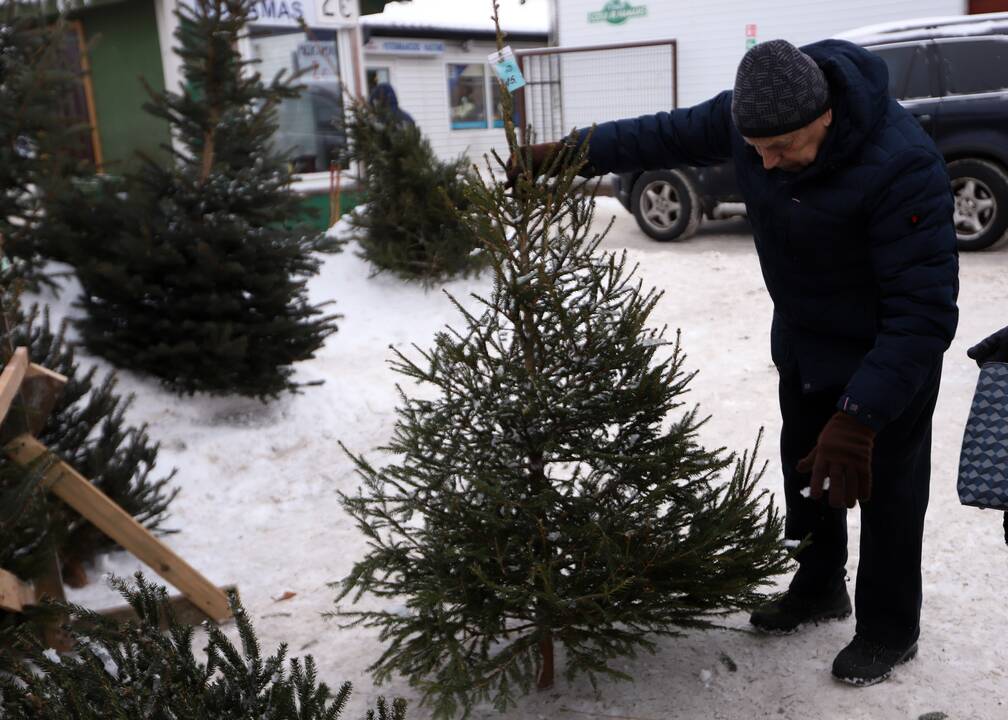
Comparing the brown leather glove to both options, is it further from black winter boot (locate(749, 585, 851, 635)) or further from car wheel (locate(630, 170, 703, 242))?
car wheel (locate(630, 170, 703, 242))

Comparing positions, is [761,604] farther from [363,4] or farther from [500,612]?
[363,4]

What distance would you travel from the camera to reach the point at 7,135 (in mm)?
5840

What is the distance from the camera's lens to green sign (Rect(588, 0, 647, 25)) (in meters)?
17.4

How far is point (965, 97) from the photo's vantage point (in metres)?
9.49

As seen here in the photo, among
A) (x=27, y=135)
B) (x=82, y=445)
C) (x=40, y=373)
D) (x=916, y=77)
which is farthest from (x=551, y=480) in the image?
(x=916, y=77)

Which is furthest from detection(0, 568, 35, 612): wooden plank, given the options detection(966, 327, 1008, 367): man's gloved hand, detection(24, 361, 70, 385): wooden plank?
detection(966, 327, 1008, 367): man's gloved hand

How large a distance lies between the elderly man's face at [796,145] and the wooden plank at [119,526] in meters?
2.59

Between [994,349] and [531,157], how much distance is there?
4.53 ft

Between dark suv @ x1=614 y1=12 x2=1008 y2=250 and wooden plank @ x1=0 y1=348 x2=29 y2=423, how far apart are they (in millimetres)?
8495

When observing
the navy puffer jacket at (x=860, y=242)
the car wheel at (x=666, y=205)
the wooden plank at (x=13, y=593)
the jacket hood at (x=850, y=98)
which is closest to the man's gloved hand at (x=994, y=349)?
the navy puffer jacket at (x=860, y=242)

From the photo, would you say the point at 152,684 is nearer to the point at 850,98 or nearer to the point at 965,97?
the point at 850,98

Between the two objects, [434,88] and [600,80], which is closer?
[600,80]

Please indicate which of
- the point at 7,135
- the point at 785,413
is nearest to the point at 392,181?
the point at 7,135

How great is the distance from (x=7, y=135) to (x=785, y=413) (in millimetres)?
4839
